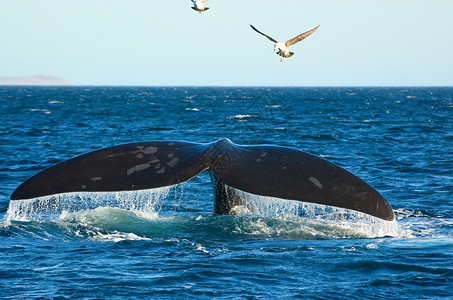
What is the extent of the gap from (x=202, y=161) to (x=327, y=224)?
3.11m

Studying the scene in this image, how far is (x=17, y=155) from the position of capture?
64.8ft

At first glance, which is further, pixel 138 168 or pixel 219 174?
pixel 138 168

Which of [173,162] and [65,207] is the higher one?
[173,162]

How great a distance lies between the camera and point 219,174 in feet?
21.5

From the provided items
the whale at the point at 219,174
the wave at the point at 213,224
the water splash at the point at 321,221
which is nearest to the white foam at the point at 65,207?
the wave at the point at 213,224

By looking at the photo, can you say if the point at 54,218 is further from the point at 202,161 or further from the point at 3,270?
the point at 202,161
